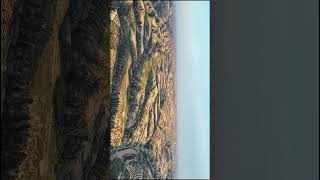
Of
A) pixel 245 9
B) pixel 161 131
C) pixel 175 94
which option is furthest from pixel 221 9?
pixel 175 94

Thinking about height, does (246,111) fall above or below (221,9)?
below

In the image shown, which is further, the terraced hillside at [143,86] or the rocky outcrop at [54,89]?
the terraced hillside at [143,86]

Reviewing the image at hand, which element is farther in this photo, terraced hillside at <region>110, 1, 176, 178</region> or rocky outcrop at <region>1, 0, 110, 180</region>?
terraced hillside at <region>110, 1, 176, 178</region>

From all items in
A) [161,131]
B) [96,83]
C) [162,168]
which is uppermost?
[96,83]

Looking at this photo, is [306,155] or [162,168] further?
[162,168]

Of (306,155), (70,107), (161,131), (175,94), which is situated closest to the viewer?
(306,155)

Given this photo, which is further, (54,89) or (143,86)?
(143,86)

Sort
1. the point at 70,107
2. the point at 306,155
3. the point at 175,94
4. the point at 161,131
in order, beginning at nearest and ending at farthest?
the point at 306,155, the point at 70,107, the point at 161,131, the point at 175,94

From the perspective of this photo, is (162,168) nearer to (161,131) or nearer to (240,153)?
(161,131)
